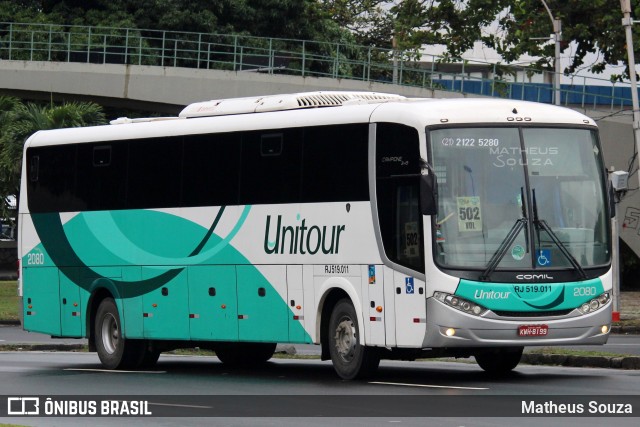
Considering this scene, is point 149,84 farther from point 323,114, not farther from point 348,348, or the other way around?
point 348,348

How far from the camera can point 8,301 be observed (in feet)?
142

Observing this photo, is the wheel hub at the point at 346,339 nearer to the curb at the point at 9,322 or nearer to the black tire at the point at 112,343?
the black tire at the point at 112,343

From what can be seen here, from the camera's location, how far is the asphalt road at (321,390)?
44.5ft

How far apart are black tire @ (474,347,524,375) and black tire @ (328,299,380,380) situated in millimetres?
1522

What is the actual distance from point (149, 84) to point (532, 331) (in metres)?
36.5

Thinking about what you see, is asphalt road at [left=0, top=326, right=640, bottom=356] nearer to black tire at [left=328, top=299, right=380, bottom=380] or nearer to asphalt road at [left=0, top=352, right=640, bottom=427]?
asphalt road at [left=0, top=352, right=640, bottom=427]

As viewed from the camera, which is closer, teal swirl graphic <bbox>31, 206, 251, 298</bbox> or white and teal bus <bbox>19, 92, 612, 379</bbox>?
white and teal bus <bbox>19, 92, 612, 379</bbox>

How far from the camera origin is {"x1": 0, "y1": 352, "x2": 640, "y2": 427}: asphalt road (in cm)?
1358

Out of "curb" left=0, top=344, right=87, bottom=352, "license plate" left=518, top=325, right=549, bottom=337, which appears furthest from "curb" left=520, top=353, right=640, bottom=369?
"curb" left=0, top=344, right=87, bottom=352

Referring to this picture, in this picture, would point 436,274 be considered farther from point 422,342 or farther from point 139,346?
point 139,346

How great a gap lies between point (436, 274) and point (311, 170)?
2578 mm

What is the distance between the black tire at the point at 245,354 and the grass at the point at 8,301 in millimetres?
14837

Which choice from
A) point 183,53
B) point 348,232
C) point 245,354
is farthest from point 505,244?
point 183,53

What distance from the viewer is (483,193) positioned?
17.2 meters
